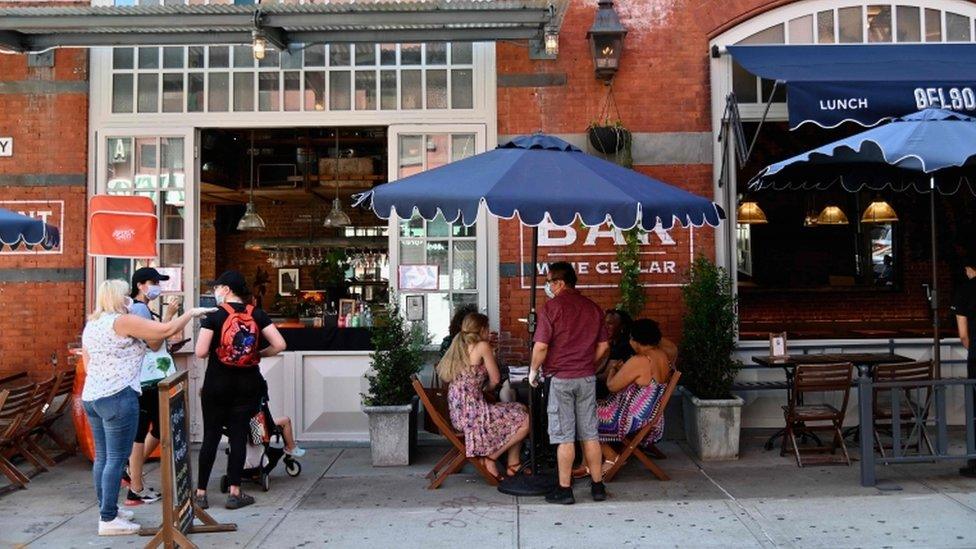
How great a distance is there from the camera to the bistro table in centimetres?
795

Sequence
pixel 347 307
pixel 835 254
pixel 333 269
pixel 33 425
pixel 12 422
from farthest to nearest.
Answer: pixel 835 254 < pixel 333 269 < pixel 347 307 < pixel 33 425 < pixel 12 422

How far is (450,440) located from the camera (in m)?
6.96

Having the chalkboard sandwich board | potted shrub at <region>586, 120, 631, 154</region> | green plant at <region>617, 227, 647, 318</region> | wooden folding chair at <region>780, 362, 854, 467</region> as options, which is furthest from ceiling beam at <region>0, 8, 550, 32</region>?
wooden folding chair at <region>780, 362, 854, 467</region>

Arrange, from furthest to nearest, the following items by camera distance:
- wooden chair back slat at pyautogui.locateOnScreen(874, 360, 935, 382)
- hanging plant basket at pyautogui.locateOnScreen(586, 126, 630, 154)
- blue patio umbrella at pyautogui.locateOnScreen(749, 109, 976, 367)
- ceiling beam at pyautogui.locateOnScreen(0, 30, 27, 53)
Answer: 1. hanging plant basket at pyautogui.locateOnScreen(586, 126, 630, 154)
2. ceiling beam at pyautogui.locateOnScreen(0, 30, 27, 53)
3. wooden chair back slat at pyautogui.locateOnScreen(874, 360, 935, 382)
4. blue patio umbrella at pyautogui.locateOnScreen(749, 109, 976, 367)

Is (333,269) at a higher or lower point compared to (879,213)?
lower

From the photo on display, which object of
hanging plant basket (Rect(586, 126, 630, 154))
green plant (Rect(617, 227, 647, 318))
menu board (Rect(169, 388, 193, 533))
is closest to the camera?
menu board (Rect(169, 388, 193, 533))

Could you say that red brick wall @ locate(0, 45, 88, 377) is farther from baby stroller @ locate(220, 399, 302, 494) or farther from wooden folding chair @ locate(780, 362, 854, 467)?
wooden folding chair @ locate(780, 362, 854, 467)

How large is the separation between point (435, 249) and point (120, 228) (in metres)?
3.25


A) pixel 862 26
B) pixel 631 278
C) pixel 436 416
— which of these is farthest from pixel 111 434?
pixel 862 26

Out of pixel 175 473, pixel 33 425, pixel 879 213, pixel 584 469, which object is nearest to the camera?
pixel 175 473

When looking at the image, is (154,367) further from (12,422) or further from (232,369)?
(12,422)

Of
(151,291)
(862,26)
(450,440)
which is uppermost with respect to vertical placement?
(862,26)

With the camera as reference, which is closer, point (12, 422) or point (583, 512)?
point (583, 512)

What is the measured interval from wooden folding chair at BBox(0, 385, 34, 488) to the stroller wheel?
2.25 meters
